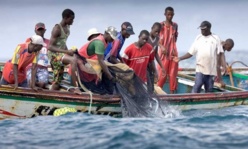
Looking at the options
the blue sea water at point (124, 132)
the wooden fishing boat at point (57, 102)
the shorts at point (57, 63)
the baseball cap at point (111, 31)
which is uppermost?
the baseball cap at point (111, 31)

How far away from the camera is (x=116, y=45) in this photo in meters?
A: 11.7

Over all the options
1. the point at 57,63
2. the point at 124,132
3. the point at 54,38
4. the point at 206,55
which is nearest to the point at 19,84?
the point at 57,63

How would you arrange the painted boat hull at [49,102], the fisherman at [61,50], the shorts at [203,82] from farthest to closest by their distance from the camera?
the shorts at [203,82] → the fisherman at [61,50] → the painted boat hull at [49,102]

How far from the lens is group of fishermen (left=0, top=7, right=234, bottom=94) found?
11.0 m

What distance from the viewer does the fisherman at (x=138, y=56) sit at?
1216 cm

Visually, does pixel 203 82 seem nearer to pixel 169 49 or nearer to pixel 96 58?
pixel 169 49

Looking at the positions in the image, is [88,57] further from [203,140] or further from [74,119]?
[203,140]

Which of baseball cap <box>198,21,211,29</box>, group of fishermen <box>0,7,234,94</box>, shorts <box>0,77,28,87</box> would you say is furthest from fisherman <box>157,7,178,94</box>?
shorts <box>0,77,28,87</box>

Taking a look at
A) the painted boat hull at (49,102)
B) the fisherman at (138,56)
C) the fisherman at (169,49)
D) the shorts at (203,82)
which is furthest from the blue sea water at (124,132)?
the fisherman at (169,49)

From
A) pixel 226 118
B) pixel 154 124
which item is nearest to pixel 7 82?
pixel 154 124

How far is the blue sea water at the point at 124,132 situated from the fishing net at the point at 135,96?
1.68 feet

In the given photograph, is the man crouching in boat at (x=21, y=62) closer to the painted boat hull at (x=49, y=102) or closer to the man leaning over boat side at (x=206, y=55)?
the painted boat hull at (x=49, y=102)

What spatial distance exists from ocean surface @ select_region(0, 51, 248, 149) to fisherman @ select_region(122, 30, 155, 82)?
162 cm

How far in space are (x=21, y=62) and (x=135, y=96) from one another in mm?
2218
